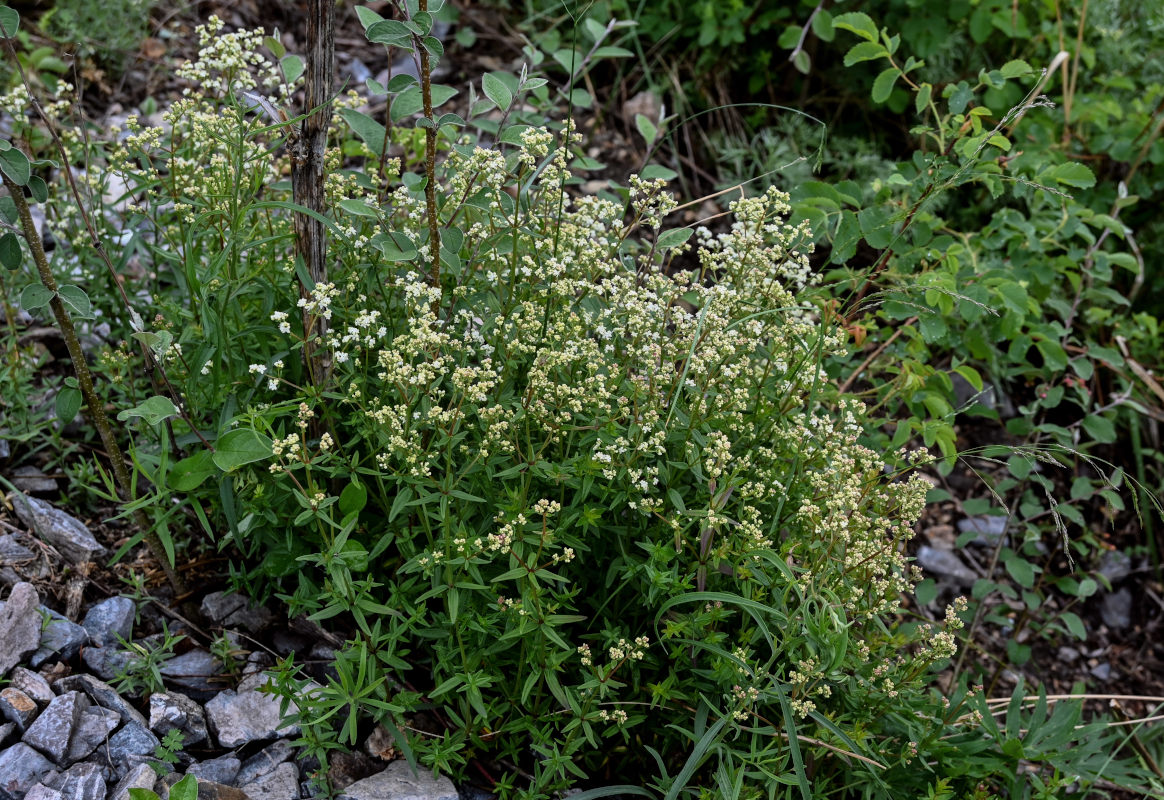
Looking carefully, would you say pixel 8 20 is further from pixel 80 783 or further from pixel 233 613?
pixel 80 783

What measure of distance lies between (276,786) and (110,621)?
75 cm

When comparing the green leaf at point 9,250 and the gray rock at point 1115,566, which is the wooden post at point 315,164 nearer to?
the green leaf at point 9,250

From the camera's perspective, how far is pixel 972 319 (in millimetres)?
3602

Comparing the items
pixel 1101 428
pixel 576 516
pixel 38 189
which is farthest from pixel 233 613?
pixel 1101 428

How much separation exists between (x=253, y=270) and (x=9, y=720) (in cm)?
136

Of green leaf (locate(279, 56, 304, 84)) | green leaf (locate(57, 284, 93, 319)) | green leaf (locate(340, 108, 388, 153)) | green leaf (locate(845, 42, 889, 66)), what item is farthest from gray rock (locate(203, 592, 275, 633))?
green leaf (locate(845, 42, 889, 66))

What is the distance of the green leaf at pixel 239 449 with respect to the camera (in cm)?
230

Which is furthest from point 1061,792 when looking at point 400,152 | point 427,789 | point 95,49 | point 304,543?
point 95,49

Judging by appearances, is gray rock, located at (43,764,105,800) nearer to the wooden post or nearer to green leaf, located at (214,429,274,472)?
green leaf, located at (214,429,274,472)

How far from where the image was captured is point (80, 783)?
2.37 meters

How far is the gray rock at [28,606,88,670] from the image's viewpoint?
266 cm

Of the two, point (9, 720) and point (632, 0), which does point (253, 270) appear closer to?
point (9, 720)

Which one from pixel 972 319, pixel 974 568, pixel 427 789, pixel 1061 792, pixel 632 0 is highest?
pixel 632 0

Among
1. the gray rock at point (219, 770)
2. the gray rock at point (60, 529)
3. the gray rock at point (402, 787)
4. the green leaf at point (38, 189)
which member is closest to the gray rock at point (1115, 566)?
the gray rock at point (402, 787)
